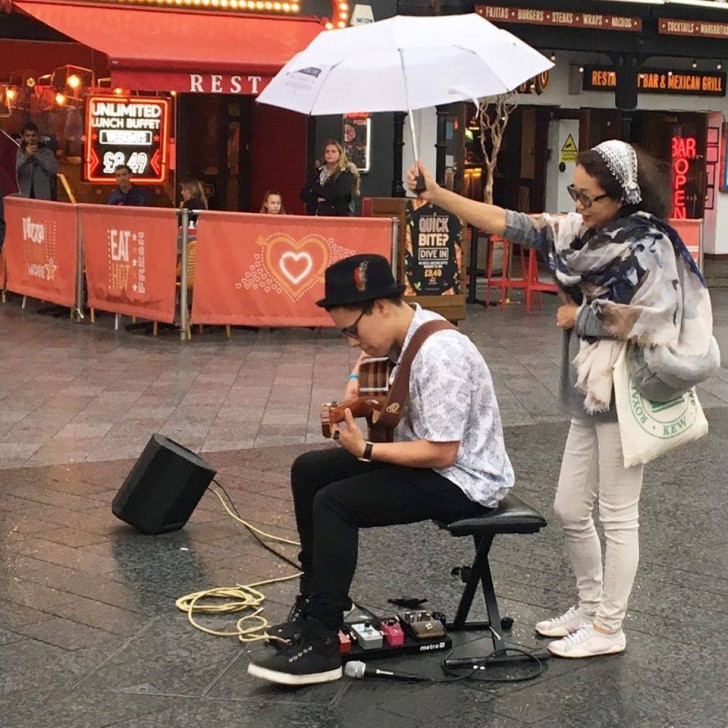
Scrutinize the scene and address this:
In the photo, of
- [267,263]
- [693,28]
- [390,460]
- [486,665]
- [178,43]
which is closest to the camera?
[390,460]

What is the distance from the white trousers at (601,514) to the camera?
4.80 metres

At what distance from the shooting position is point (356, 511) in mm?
4660

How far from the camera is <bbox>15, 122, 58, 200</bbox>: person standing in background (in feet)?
50.1

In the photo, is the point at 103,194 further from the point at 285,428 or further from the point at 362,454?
the point at 362,454

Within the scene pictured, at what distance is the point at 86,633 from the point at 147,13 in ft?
40.6

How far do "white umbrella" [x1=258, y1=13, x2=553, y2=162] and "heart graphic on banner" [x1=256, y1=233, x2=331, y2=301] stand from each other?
235 inches

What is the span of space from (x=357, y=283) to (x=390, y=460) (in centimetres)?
61

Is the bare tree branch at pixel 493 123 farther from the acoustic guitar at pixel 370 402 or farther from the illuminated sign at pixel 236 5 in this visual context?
the acoustic guitar at pixel 370 402

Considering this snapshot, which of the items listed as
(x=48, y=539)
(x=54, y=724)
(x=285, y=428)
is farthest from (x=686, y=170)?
(x=54, y=724)

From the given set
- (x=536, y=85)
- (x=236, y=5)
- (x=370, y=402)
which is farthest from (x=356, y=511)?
(x=536, y=85)

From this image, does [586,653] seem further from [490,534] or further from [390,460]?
[390,460]

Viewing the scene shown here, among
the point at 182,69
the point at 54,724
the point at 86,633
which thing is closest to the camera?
the point at 54,724

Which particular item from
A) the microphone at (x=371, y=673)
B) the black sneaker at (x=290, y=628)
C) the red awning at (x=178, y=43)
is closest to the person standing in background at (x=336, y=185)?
the red awning at (x=178, y=43)

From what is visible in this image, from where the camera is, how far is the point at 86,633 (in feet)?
16.7
